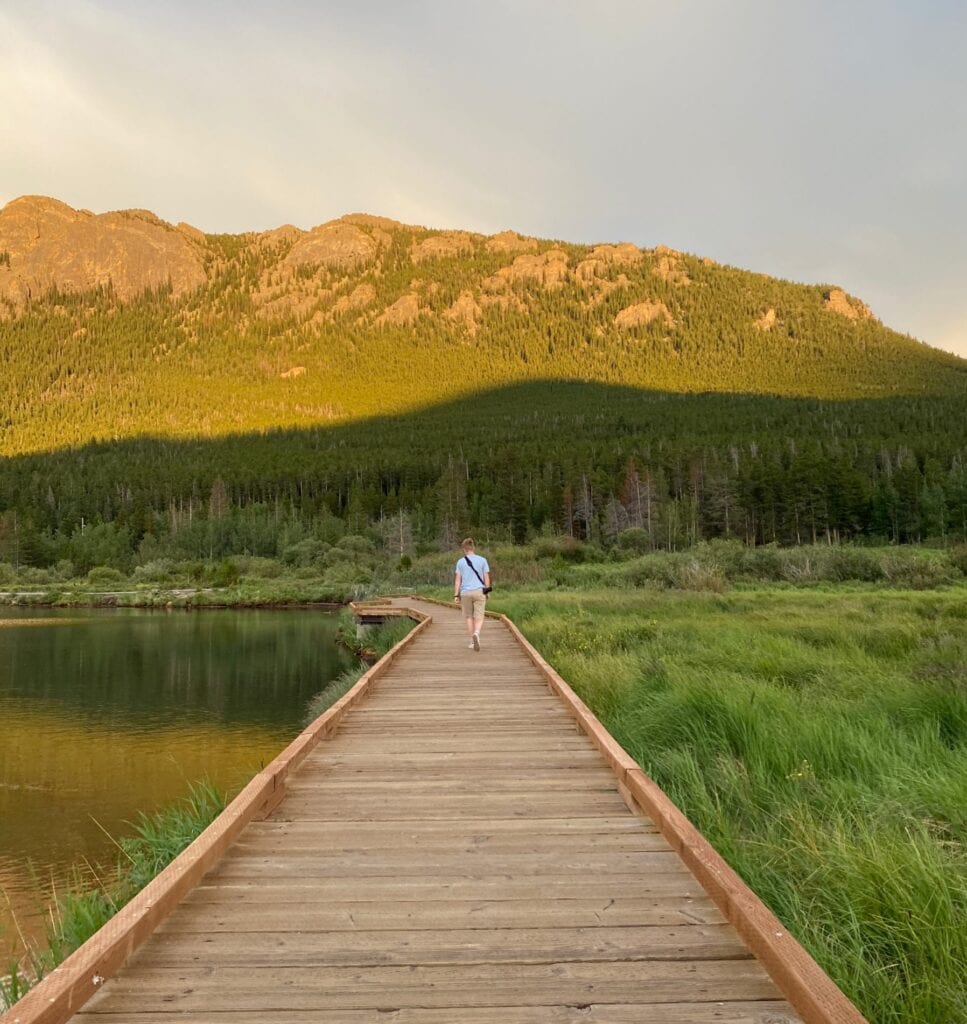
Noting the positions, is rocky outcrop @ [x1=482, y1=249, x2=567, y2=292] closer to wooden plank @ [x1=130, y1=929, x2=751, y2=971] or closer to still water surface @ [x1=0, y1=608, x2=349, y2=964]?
still water surface @ [x1=0, y1=608, x2=349, y2=964]

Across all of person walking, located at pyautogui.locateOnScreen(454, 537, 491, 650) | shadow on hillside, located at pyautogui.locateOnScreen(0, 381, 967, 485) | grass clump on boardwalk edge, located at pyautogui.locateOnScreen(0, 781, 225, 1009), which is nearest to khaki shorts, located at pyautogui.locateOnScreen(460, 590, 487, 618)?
person walking, located at pyautogui.locateOnScreen(454, 537, 491, 650)

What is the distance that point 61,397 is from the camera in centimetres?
15112

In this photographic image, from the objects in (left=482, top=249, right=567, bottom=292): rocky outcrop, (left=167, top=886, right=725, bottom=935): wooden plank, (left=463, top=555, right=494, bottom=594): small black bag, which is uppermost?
(left=482, top=249, right=567, bottom=292): rocky outcrop

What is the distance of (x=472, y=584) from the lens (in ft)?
43.4

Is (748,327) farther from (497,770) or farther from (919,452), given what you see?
(497,770)

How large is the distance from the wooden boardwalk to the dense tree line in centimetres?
5668

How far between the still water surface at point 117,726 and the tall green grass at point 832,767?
594 cm

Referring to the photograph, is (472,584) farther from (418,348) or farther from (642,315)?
(642,315)

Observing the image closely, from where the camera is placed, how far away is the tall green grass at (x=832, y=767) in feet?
10.4

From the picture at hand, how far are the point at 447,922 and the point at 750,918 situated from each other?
1.24 m

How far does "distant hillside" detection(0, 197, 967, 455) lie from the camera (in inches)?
5187

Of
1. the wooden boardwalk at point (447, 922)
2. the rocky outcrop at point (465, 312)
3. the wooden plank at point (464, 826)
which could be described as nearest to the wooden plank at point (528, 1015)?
the wooden boardwalk at point (447, 922)

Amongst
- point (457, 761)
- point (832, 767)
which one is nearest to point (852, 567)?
point (832, 767)

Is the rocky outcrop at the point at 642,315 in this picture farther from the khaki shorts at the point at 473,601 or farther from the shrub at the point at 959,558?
the khaki shorts at the point at 473,601
